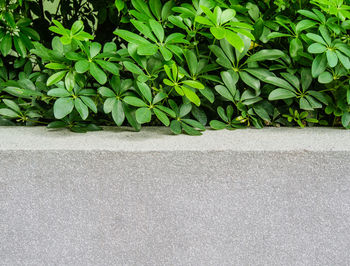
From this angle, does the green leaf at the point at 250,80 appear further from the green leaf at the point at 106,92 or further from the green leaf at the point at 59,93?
the green leaf at the point at 59,93

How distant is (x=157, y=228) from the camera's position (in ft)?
3.00

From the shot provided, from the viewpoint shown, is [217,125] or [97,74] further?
[217,125]

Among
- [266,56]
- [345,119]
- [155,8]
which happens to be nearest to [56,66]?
[155,8]

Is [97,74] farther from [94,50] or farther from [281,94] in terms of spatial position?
[281,94]

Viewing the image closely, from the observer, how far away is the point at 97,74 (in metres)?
0.95

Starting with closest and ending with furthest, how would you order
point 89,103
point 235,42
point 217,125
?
1. point 235,42
2. point 89,103
3. point 217,125

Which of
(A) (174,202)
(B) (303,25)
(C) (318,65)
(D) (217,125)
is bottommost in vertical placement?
(A) (174,202)

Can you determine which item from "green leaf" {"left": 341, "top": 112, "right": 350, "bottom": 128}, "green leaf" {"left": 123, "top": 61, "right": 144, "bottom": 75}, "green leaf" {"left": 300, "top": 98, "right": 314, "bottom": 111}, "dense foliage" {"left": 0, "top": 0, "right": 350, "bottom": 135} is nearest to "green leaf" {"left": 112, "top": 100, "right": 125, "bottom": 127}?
"dense foliage" {"left": 0, "top": 0, "right": 350, "bottom": 135}

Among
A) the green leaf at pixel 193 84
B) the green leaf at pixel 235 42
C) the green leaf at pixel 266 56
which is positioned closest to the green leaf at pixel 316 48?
the green leaf at pixel 266 56

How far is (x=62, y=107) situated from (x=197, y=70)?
0.42 meters

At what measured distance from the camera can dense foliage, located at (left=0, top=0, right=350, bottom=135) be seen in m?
0.97

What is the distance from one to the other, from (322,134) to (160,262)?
62cm

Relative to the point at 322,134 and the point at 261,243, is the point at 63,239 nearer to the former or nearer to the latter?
the point at 261,243

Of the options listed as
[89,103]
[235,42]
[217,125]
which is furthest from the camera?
[217,125]
